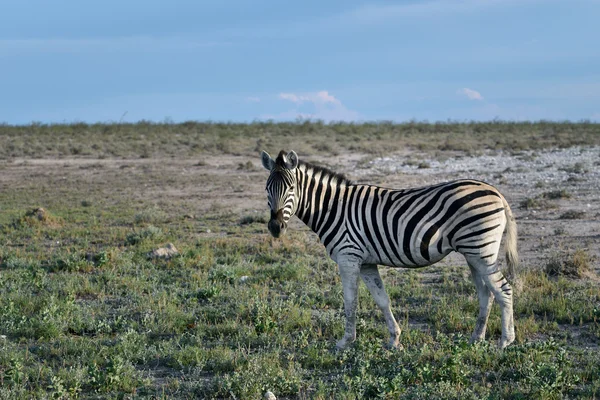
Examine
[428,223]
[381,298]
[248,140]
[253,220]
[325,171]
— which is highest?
[248,140]

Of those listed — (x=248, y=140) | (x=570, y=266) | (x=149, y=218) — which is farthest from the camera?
(x=248, y=140)

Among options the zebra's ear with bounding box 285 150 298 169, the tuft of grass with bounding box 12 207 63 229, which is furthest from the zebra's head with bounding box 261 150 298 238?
the tuft of grass with bounding box 12 207 63 229

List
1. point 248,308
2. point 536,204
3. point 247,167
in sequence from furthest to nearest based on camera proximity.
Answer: point 247,167, point 536,204, point 248,308

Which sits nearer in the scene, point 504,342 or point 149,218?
point 504,342

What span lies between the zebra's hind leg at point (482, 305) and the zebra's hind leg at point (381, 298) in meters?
0.85

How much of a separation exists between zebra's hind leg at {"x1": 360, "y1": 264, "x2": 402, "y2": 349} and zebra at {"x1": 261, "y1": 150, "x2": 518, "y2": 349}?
0.01 meters

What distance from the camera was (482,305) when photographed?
747cm

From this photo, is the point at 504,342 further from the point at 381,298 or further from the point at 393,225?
the point at 393,225

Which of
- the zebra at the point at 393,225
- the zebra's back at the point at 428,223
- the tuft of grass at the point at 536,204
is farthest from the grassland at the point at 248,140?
the zebra's back at the point at 428,223

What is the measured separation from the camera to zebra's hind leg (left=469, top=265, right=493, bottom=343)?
744 cm

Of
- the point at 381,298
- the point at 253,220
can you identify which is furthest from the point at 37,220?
the point at 381,298

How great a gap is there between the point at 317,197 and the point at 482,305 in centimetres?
215

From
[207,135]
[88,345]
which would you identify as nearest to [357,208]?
[88,345]

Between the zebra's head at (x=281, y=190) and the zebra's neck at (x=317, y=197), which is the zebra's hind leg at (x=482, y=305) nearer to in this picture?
the zebra's neck at (x=317, y=197)
